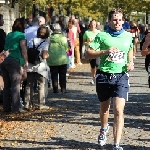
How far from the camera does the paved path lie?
826 centimetres

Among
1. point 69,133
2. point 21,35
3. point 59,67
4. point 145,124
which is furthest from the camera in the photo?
point 59,67

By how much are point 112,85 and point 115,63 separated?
29 centimetres

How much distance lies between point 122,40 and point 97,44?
1.07 feet

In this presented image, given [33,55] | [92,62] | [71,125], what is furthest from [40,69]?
[92,62]

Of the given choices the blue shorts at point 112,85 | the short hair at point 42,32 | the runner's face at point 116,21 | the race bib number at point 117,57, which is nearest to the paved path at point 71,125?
the blue shorts at point 112,85

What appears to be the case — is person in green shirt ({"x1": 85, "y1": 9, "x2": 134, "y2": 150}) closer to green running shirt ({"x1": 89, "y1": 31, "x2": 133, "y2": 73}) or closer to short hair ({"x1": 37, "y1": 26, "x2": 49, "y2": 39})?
green running shirt ({"x1": 89, "y1": 31, "x2": 133, "y2": 73})

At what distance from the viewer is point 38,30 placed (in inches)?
455

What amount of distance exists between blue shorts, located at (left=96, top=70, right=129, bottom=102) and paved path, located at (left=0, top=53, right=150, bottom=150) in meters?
0.74

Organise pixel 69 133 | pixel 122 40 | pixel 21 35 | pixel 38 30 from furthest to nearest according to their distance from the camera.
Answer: pixel 38 30, pixel 21 35, pixel 69 133, pixel 122 40

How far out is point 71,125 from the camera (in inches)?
390

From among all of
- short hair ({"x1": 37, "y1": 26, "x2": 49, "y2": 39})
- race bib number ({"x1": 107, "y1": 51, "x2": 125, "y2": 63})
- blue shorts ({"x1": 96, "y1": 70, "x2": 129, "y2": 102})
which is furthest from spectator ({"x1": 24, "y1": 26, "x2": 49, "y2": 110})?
race bib number ({"x1": 107, "y1": 51, "x2": 125, "y2": 63})

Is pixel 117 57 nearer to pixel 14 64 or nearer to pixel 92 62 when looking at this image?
pixel 14 64

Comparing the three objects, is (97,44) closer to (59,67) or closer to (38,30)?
(38,30)

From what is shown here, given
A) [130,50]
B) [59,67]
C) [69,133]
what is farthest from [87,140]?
[59,67]
